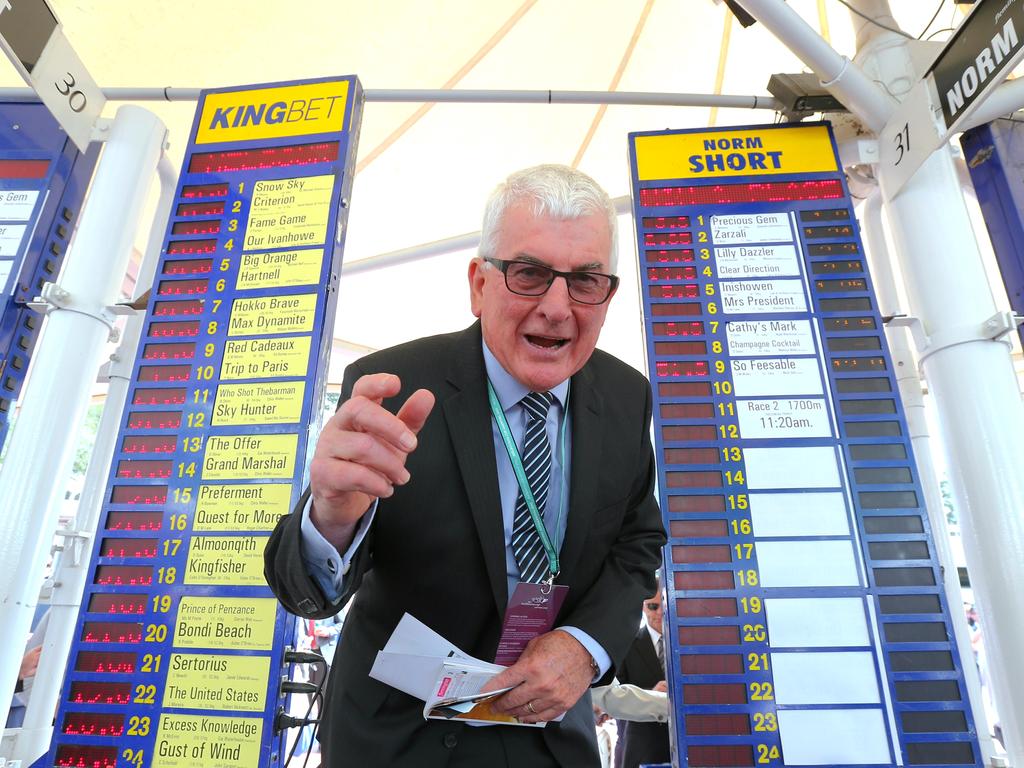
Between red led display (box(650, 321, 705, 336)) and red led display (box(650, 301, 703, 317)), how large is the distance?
48mm

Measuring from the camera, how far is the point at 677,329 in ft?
9.23

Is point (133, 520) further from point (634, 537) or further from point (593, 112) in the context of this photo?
point (593, 112)

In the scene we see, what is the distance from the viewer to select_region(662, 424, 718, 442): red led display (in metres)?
2.63

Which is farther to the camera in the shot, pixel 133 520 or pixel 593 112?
pixel 593 112

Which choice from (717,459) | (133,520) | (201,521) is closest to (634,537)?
(717,459)

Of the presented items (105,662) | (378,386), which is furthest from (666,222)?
(105,662)

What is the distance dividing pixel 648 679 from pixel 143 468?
9.94 feet

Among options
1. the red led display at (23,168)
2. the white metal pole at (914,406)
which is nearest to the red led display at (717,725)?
the white metal pole at (914,406)

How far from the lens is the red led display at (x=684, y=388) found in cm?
270

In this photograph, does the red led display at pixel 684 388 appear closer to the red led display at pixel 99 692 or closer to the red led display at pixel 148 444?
the red led display at pixel 148 444

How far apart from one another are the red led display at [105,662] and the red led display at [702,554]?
1.95 meters

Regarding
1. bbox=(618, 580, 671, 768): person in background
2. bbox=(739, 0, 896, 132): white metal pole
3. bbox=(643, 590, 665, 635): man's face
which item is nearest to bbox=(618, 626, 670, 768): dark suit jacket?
bbox=(618, 580, 671, 768): person in background

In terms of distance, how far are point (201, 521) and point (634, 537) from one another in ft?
5.27

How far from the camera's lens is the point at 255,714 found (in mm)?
2080
